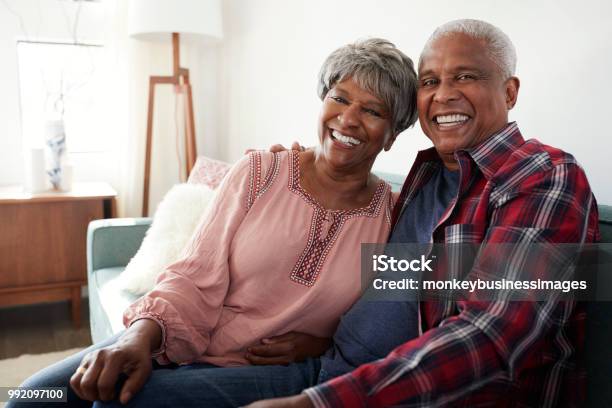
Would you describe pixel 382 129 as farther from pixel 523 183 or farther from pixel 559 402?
pixel 559 402

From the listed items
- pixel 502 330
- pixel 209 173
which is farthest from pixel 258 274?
pixel 209 173

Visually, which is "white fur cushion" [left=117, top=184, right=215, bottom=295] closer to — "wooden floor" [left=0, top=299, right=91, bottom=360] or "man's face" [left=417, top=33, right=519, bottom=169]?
"wooden floor" [left=0, top=299, right=91, bottom=360]

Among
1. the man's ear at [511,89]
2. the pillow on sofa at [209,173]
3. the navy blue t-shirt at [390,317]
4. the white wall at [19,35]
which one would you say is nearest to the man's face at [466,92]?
the man's ear at [511,89]

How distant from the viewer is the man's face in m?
1.00

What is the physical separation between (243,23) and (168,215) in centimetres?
151

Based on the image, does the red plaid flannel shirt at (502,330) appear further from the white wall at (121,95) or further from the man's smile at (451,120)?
the white wall at (121,95)

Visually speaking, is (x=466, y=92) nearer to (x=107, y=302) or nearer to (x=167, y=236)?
(x=167, y=236)

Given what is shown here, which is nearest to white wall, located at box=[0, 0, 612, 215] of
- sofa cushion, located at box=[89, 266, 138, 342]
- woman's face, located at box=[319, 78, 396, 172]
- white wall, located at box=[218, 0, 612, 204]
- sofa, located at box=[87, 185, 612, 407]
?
white wall, located at box=[218, 0, 612, 204]

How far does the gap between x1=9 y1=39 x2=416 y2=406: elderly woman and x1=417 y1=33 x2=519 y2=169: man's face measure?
16 centimetres

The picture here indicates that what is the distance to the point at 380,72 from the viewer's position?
1.19 m

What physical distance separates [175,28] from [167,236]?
131cm

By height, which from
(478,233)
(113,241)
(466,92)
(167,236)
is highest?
(466,92)

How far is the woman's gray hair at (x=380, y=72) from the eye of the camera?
3.88ft

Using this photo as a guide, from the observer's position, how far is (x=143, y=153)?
3145mm
